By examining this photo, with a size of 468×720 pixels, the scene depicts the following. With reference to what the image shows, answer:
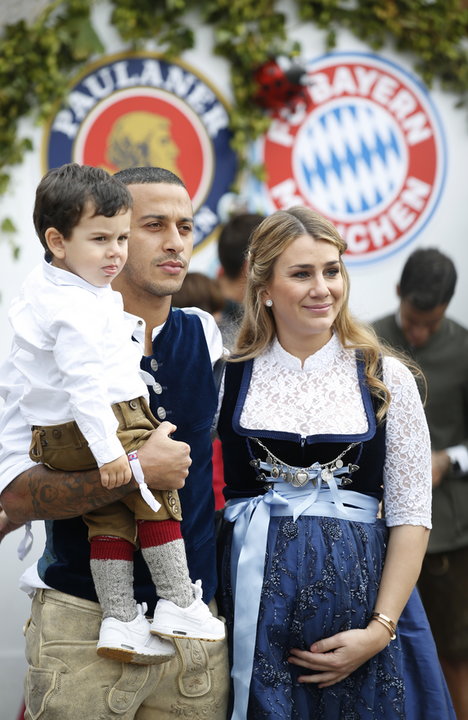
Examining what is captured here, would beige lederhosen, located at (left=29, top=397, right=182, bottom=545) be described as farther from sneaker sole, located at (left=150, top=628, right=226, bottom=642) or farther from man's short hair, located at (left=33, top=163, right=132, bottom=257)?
man's short hair, located at (left=33, top=163, right=132, bottom=257)

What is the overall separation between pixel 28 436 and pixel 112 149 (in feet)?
8.53

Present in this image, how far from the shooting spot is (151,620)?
95.1 inches

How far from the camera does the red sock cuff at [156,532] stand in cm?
229

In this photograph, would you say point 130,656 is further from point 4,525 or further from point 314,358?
point 314,358

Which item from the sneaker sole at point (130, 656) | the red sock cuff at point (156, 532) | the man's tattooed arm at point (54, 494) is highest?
the man's tattooed arm at point (54, 494)

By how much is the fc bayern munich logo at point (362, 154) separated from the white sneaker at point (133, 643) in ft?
9.91

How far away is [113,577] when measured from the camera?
2.28 metres

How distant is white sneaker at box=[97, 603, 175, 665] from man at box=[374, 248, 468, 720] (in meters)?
1.87

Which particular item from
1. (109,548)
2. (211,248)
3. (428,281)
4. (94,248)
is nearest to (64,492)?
(109,548)

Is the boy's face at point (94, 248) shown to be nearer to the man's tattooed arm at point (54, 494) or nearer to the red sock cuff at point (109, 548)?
the man's tattooed arm at point (54, 494)

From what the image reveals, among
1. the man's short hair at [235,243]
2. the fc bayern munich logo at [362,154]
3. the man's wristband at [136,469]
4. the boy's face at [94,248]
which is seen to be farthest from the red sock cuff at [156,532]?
the fc bayern munich logo at [362,154]

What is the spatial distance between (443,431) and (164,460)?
199cm

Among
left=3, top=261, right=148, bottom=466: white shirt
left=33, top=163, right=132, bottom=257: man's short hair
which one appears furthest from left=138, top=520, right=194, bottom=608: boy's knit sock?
left=33, top=163, right=132, bottom=257: man's short hair

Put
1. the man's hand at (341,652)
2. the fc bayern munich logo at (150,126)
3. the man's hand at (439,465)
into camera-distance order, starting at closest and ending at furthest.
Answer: the man's hand at (341,652) → the man's hand at (439,465) → the fc bayern munich logo at (150,126)
